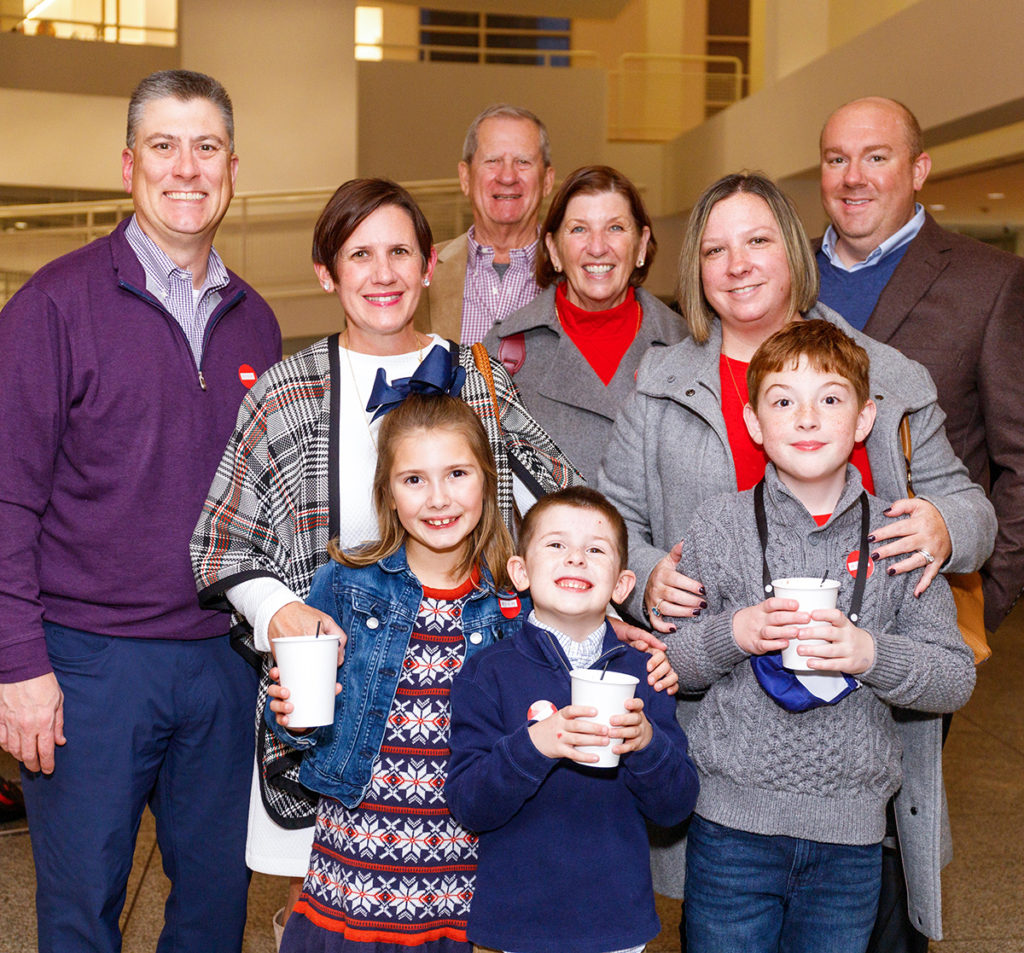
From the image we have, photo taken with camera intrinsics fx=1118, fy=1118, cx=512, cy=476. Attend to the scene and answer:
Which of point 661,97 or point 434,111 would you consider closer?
point 434,111

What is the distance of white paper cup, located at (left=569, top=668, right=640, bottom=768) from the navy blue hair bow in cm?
75

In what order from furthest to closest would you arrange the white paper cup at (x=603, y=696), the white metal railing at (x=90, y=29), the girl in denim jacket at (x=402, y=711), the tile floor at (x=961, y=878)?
the white metal railing at (x=90, y=29)
the tile floor at (x=961, y=878)
the girl in denim jacket at (x=402, y=711)
the white paper cup at (x=603, y=696)

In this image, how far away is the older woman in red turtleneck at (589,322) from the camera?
3.17m

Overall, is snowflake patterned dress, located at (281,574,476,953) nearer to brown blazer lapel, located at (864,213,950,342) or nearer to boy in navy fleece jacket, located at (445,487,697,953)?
boy in navy fleece jacket, located at (445,487,697,953)

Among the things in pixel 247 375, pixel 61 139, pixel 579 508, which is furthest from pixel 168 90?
pixel 61 139

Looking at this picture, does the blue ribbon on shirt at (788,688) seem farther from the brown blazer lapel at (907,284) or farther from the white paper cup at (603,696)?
the brown blazer lapel at (907,284)

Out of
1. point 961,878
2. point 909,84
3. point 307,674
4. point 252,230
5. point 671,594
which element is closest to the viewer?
point 307,674

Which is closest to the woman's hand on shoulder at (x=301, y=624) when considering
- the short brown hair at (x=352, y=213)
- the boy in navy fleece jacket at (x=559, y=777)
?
the boy in navy fleece jacket at (x=559, y=777)

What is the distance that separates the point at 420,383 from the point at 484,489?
0.26 meters

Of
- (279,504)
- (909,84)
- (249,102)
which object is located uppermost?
(249,102)

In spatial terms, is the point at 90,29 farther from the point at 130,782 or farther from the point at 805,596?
the point at 805,596

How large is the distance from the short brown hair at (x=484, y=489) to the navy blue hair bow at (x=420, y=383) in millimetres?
18

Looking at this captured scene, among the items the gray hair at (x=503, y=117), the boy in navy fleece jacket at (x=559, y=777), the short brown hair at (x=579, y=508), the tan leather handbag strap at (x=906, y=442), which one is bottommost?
the boy in navy fleece jacket at (x=559, y=777)

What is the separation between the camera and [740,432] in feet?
8.32
